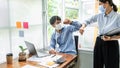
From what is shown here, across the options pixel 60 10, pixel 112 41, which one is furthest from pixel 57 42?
pixel 112 41

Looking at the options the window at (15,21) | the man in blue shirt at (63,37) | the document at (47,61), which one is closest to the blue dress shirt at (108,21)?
the man in blue shirt at (63,37)

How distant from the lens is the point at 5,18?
197 centimetres

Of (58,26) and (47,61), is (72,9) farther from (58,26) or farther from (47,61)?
(47,61)

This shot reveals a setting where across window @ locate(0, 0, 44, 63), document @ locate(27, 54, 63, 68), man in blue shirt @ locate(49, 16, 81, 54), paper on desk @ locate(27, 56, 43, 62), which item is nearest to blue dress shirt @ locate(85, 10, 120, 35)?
man in blue shirt @ locate(49, 16, 81, 54)

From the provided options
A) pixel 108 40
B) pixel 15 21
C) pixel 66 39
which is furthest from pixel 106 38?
pixel 15 21

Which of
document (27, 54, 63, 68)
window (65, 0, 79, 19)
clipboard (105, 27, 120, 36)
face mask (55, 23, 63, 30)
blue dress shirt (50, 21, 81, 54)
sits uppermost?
window (65, 0, 79, 19)

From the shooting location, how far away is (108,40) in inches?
73.2

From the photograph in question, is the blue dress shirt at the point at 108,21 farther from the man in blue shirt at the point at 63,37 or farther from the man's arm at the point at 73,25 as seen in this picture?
the man in blue shirt at the point at 63,37

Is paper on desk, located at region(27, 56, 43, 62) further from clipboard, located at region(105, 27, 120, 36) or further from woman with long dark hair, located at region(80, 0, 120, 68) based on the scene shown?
clipboard, located at region(105, 27, 120, 36)

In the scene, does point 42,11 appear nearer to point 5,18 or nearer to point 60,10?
point 60,10

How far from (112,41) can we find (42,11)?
1.42 meters

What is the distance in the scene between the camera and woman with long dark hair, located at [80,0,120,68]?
186 centimetres

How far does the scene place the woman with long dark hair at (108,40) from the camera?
1.86m

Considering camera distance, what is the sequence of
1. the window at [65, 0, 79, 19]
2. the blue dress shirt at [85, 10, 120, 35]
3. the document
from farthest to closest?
the window at [65, 0, 79, 19], the blue dress shirt at [85, 10, 120, 35], the document
